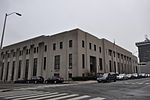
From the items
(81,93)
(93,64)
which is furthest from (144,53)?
(81,93)

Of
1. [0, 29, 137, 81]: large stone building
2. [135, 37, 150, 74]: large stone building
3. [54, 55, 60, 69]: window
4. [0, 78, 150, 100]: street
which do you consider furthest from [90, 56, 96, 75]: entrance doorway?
[135, 37, 150, 74]: large stone building

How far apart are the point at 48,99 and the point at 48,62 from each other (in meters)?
46.1

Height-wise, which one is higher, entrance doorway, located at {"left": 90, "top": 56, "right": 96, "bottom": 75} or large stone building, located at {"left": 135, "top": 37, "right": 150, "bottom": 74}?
large stone building, located at {"left": 135, "top": 37, "right": 150, "bottom": 74}

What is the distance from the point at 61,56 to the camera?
172 feet

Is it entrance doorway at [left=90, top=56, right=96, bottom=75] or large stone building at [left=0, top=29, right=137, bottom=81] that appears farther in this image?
entrance doorway at [left=90, top=56, right=96, bottom=75]

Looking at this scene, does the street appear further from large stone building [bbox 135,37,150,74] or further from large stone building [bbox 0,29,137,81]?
large stone building [bbox 135,37,150,74]

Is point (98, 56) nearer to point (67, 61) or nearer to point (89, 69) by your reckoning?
point (89, 69)

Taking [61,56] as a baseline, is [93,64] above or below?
below

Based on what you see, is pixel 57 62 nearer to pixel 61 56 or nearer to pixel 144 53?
pixel 61 56

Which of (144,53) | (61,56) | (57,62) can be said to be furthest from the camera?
(144,53)

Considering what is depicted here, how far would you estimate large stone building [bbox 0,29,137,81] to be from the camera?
163 feet

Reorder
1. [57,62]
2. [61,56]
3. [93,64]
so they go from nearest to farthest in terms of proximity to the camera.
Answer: [61,56] < [57,62] < [93,64]

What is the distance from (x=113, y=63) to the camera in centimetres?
7106

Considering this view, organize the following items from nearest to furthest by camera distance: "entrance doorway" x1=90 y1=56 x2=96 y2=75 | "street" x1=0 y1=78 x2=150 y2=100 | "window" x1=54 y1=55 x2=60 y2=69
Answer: "street" x1=0 y1=78 x2=150 y2=100 → "window" x1=54 y1=55 x2=60 y2=69 → "entrance doorway" x1=90 y1=56 x2=96 y2=75
